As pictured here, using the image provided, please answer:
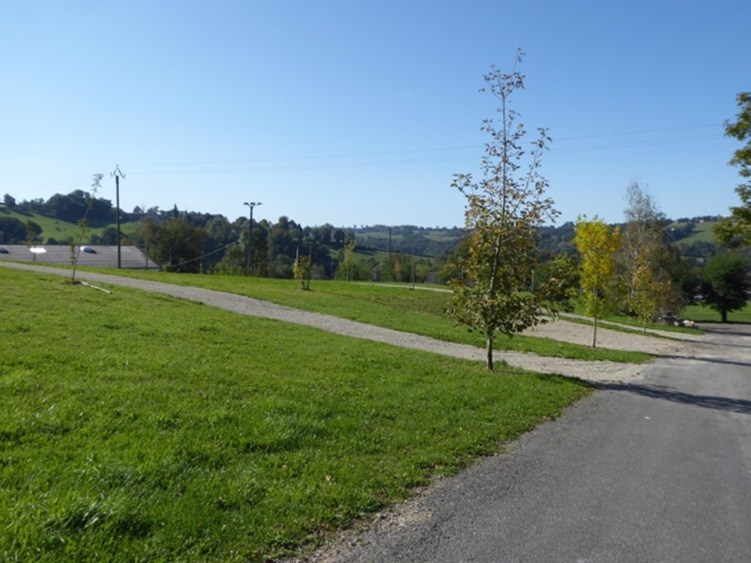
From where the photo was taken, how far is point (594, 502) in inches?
197

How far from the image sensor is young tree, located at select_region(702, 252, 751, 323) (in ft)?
197

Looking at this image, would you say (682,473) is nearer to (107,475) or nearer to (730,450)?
(730,450)

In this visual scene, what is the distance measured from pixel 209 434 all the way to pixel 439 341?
1310 cm

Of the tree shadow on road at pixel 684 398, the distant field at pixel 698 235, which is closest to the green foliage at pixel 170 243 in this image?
the tree shadow on road at pixel 684 398

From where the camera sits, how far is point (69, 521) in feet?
11.9

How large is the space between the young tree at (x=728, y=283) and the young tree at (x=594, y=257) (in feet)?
151

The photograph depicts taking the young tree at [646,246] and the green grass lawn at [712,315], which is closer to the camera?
the young tree at [646,246]

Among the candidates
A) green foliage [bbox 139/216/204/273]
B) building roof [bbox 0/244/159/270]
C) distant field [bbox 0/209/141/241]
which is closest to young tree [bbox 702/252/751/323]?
building roof [bbox 0/244/159/270]

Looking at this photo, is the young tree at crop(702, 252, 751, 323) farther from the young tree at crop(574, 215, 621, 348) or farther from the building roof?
the building roof

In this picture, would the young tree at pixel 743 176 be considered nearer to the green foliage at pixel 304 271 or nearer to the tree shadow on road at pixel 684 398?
the tree shadow on road at pixel 684 398

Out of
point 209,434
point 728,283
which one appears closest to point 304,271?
point 209,434

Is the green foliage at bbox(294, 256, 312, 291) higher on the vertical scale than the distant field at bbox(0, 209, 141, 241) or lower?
lower

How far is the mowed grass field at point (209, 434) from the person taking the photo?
12.3 feet

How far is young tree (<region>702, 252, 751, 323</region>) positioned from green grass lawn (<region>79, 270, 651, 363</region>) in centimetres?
4025
